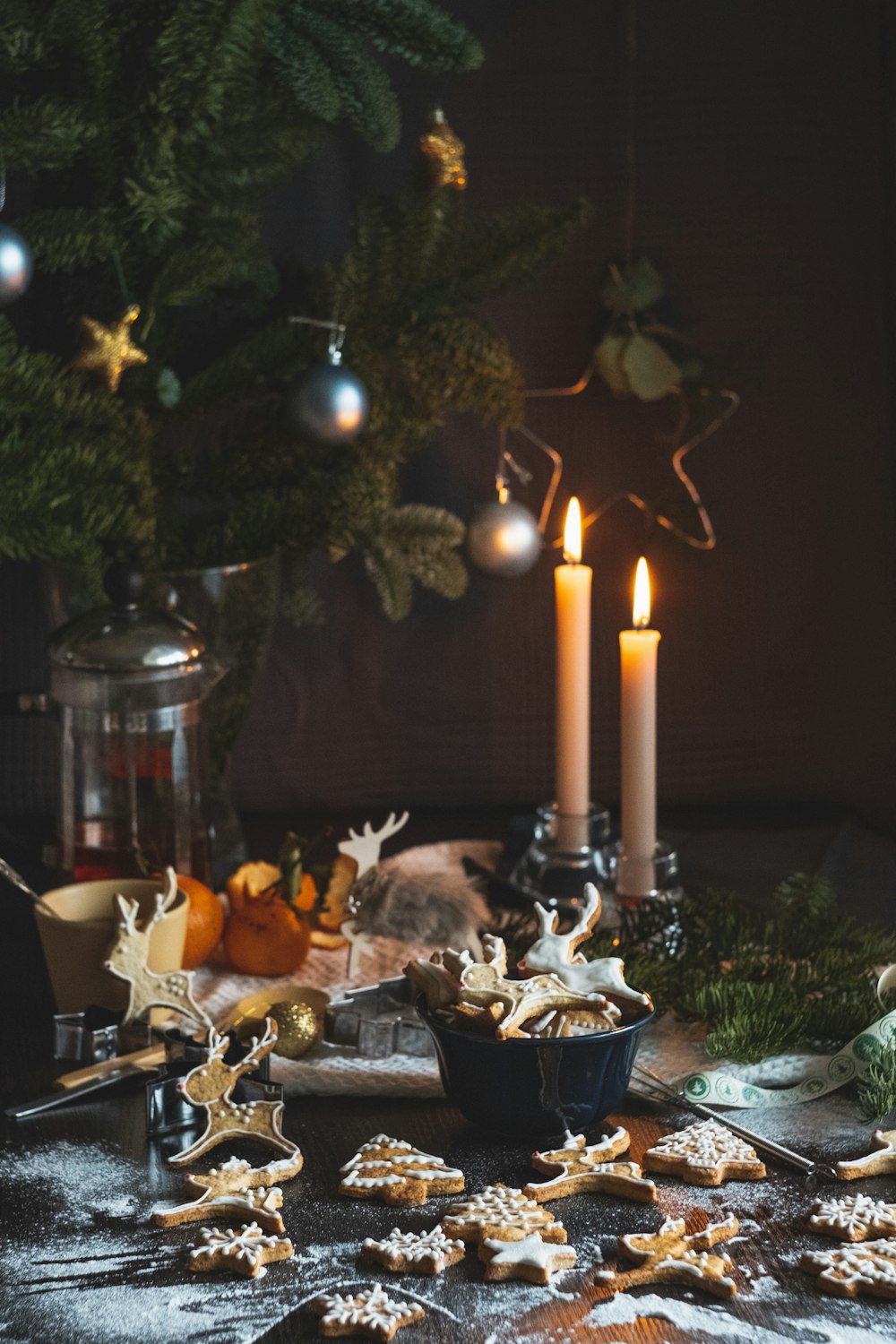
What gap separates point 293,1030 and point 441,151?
Answer: 61cm

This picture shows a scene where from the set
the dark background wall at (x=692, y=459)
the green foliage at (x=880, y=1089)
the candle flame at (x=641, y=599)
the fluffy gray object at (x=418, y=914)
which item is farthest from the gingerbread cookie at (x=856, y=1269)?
the dark background wall at (x=692, y=459)

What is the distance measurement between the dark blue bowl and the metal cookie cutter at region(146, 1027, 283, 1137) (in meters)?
0.09

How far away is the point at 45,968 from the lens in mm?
929

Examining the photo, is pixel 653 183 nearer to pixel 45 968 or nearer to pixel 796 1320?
pixel 45 968

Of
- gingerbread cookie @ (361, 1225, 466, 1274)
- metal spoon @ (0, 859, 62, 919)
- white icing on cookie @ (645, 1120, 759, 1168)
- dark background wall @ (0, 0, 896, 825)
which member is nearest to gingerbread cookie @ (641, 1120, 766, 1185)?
white icing on cookie @ (645, 1120, 759, 1168)

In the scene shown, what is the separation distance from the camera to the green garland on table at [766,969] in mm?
748

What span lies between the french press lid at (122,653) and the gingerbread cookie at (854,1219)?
503 millimetres

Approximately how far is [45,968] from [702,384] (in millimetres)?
721

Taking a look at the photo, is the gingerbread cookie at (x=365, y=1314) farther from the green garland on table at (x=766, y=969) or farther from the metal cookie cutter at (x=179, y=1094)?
the green garland on table at (x=766, y=969)

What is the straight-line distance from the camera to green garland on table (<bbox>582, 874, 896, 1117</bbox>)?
29.5 inches

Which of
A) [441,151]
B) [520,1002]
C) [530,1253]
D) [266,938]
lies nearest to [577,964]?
[520,1002]

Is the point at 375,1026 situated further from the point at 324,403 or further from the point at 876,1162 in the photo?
the point at 324,403

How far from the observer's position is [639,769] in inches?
37.0

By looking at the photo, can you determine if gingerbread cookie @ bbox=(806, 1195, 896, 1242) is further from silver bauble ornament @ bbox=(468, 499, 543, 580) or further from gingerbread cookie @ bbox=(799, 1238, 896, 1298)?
silver bauble ornament @ bbox=(468, 499, 543, 580)
